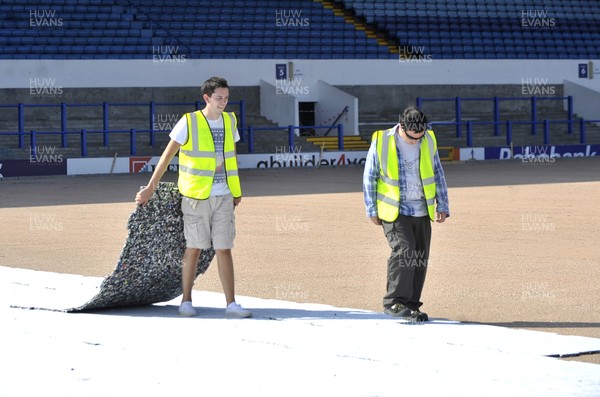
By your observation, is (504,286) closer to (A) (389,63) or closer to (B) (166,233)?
(B) (166,233)

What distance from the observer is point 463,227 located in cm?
1652

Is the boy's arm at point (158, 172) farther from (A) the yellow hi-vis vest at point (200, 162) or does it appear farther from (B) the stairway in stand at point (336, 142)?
(B) the stairway in stand at point (336, 142)

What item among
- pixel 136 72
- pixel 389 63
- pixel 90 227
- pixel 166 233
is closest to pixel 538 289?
pixel 166 233

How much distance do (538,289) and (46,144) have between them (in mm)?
24209

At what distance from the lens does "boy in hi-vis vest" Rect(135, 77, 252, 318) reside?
9.27 meters

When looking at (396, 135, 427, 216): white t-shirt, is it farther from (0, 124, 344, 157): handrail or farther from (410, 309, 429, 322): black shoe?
(0, 124, 344, 157): handrail

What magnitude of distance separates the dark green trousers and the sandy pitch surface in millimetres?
349

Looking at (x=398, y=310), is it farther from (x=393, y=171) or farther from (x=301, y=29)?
(x=301, y=29)

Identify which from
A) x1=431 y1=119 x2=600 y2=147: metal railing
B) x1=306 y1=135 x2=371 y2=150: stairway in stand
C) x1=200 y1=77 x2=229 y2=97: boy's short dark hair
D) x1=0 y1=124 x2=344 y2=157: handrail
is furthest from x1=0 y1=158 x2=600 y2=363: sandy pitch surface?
x1=431 y1=119 x2=600 y2=147: metal railing

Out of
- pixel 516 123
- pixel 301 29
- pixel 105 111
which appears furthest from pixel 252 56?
pixel 516 123

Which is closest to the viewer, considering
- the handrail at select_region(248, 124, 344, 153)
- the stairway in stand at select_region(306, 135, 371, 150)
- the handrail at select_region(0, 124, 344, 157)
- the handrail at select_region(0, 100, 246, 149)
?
the handrail at select_region(0, 124, 344, 157)

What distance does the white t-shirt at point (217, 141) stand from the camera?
9320mm

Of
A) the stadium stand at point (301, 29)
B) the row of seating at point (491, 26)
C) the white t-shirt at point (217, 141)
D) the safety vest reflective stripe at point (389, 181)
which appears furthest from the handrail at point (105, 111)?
the safety vest reflective stripe at point (389, 181)

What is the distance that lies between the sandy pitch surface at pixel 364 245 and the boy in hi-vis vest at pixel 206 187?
123 cm
